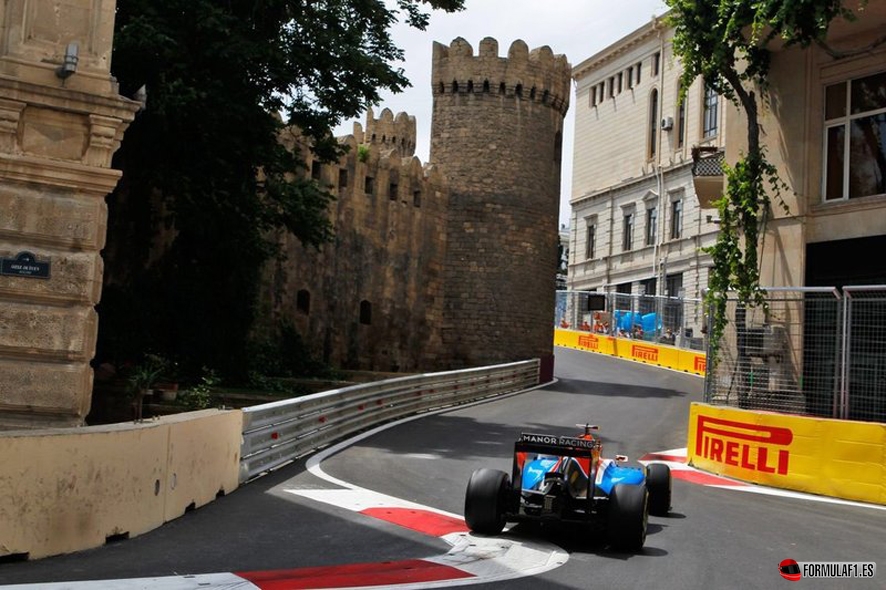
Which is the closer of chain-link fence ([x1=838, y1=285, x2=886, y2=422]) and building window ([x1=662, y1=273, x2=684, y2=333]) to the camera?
Answer: chain-link fence ([x1=838, y1=285, x2=886, y2=422])

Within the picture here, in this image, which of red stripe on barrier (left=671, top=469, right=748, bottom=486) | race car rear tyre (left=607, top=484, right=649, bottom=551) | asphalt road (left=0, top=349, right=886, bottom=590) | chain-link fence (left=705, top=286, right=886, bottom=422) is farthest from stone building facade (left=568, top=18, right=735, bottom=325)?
race car rear tyre (left=607, top=484, right=649, bottom=551)

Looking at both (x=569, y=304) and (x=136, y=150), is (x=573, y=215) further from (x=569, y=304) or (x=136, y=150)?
(x=136, y=150)

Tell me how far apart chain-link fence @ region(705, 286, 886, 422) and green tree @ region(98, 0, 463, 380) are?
10960 millimetres

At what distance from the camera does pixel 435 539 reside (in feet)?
29.4

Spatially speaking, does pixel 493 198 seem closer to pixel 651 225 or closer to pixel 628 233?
pixel 651 225

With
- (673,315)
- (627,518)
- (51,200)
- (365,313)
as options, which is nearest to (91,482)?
(627,518)

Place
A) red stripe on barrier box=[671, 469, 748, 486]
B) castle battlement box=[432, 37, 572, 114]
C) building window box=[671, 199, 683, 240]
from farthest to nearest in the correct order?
building window box=[671, 199, 683, 240]
castle battlement box=[432, 37, 572, 114]
red stripe on barrier box=[671, 469, 748, 486]

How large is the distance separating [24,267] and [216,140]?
10.9 metres

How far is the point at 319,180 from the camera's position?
34.2 m

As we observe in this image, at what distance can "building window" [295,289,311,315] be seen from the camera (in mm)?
33594

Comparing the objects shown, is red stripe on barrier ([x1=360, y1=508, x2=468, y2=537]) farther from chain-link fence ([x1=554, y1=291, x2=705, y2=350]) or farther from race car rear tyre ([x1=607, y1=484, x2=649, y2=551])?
chain-link fence ([x1=554, y1=291, x2=705, y2=350])

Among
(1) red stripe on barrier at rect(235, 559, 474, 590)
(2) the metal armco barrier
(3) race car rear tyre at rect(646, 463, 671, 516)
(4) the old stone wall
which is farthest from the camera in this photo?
(4) the old stone wall

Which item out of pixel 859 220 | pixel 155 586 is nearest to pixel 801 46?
pixel 859 220

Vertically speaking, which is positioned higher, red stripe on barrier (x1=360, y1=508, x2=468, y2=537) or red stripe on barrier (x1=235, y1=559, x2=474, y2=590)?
red stripe on barrier (x1=235, y1=559, x2=474, y2=590)
